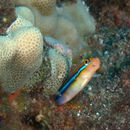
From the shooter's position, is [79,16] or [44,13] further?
[79,16]

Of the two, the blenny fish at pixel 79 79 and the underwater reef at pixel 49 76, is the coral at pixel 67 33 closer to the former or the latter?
the underwater reef at pixel 49 76

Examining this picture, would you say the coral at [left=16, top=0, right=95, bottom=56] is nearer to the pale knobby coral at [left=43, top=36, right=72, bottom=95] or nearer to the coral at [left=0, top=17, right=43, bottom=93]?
the pale knobby coral at [left=43, top=36, right=72, bottom=95]

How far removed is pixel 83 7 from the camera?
17.8 feet

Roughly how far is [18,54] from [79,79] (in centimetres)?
107

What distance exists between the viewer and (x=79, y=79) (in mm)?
2977

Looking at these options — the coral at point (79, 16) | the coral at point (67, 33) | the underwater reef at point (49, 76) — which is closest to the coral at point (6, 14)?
the underwater reef at point (49, 76)

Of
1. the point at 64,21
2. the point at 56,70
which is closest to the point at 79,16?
the point at 64,21

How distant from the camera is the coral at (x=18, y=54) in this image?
8.40 ft

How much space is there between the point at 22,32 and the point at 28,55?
35 centimetres

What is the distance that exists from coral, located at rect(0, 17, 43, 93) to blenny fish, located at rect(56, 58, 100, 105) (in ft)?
2.05

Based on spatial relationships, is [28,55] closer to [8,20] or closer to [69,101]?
[8,20]

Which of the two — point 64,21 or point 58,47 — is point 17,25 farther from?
point 64,21

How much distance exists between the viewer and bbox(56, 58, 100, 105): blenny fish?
115 inches

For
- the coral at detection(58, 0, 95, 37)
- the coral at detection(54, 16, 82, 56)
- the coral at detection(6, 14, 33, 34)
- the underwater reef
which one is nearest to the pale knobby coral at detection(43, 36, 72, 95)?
the underwater reef
